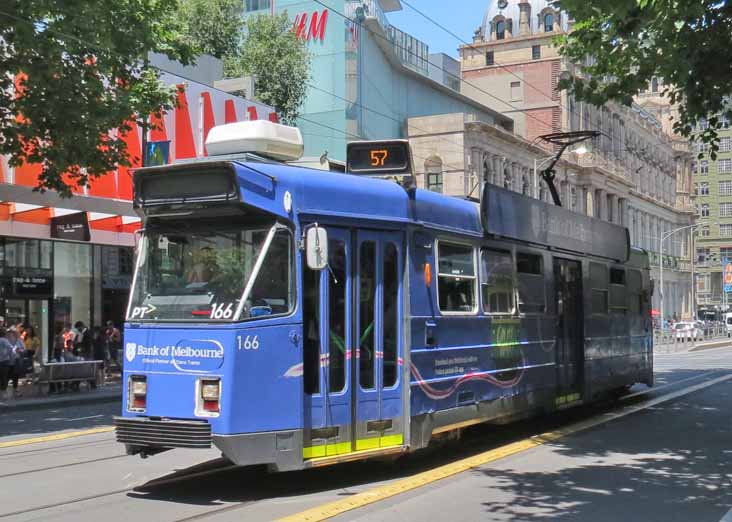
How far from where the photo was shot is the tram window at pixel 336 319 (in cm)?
812

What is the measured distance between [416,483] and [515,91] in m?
70.5

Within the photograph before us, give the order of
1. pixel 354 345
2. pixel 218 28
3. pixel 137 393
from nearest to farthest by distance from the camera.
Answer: pixel 137 393
pixel 354 345
pixel 218 28

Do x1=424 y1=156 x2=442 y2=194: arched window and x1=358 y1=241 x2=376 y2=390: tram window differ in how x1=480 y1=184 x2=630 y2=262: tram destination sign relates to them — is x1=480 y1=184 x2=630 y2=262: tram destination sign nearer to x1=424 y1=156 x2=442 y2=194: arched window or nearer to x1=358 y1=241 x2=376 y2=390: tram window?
x1=358 y1=241 x2=376 y2=390: tram window

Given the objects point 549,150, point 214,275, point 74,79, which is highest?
point 549,150

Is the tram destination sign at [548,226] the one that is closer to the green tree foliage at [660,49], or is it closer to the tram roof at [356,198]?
the tram roof at [356,198]

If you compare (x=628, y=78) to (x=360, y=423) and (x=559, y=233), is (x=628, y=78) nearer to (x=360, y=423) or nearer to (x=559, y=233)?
(x=559, y=233)

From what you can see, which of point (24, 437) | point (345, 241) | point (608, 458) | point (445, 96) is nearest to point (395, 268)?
point (345, 241)

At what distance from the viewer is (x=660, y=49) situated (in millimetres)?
12164

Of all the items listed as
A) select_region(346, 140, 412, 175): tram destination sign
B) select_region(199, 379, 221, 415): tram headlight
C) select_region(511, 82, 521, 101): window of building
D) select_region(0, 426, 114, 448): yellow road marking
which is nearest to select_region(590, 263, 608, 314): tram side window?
select_region(346, 140, 412, 175): tram destination sign

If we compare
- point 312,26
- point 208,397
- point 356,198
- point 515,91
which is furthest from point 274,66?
point 515,91

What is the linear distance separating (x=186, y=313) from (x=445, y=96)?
176 feet

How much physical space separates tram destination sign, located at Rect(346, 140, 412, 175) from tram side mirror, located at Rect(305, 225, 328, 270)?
1.86 meters

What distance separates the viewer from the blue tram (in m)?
7.55

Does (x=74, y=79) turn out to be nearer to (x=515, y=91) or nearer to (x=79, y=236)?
(x=79, y=236)
